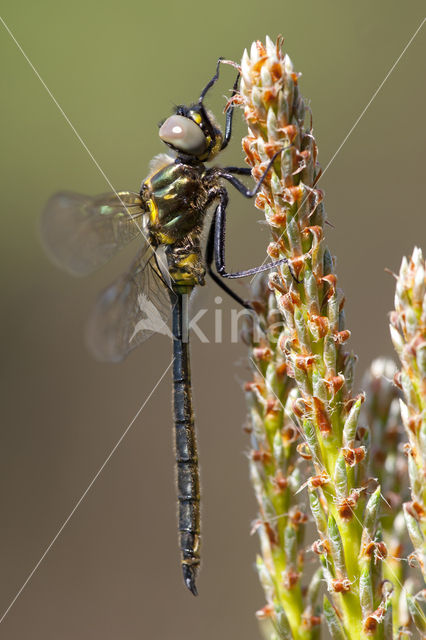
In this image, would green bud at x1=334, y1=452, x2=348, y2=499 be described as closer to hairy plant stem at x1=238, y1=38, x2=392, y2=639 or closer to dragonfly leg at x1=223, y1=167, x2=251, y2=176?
hairy plant stem at x1=238, y1=38, x2=392, y2=639

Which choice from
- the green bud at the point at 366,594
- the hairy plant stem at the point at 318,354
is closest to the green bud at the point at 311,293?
the hairy plant stem at the point at 318,354

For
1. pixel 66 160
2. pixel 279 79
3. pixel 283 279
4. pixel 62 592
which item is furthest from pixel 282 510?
pixel 66 160

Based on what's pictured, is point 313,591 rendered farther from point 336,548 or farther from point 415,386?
point 415,386

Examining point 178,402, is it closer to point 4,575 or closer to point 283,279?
point 283,279

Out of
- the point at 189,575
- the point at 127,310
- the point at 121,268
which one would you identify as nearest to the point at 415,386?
the point at 189,575

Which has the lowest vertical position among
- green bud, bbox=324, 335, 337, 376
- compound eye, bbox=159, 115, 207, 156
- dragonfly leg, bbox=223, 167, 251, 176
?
green bud, bbox=324, 335, 337, 376

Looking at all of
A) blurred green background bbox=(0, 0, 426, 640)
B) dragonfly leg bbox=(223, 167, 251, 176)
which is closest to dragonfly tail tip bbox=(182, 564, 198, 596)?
dragonfly leg bbox=(223, 167, 251, 176)
